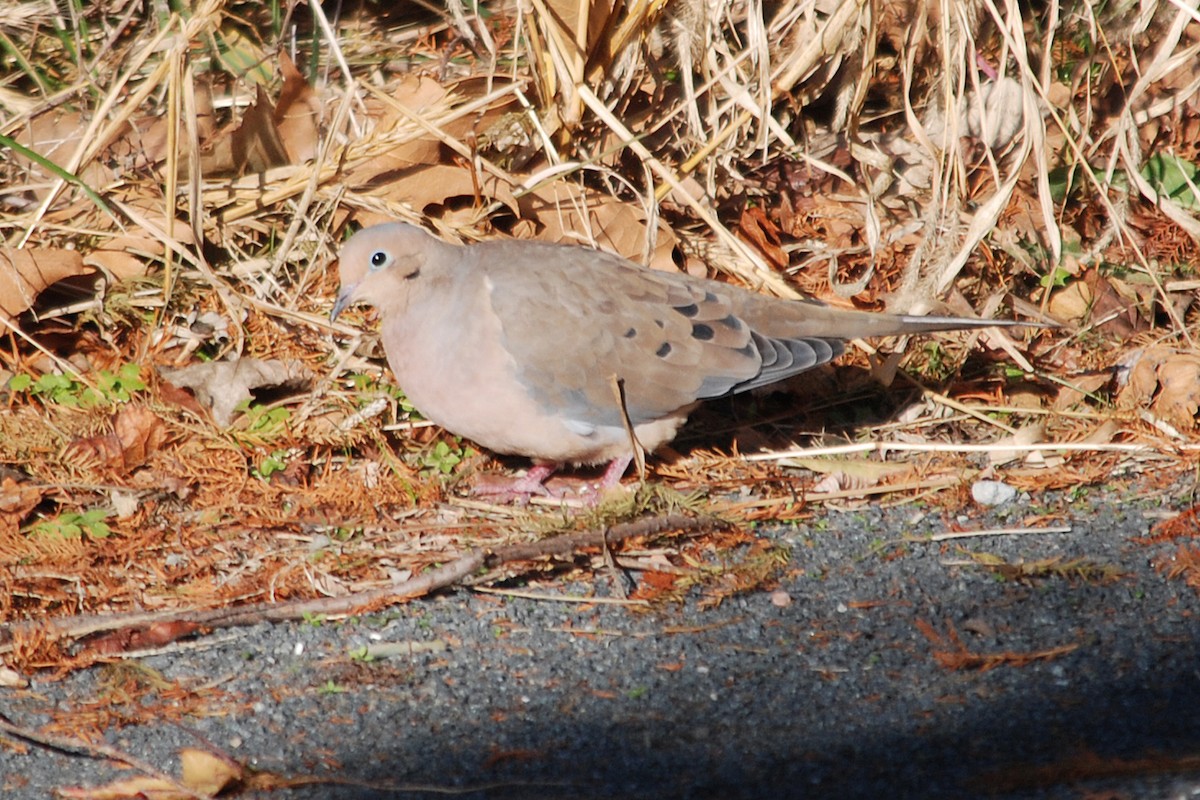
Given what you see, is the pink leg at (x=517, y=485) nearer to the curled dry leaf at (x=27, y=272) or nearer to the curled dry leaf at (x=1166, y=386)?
the curled dry leaf at (x=27, y=272)

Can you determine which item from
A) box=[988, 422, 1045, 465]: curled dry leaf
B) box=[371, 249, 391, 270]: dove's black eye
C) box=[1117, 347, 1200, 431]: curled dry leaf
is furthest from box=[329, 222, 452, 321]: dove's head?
box=[1117, 347, 1200, 431]: curled dry leaf

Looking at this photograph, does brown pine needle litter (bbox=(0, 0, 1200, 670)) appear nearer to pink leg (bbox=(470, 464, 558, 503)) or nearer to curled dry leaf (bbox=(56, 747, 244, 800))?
pink leg (bbox=(470, 464, 558, 503))

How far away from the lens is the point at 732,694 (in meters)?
2.71

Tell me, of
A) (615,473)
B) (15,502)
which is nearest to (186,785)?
(15,502)

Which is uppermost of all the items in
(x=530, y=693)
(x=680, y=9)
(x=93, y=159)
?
(x=680, y=9)

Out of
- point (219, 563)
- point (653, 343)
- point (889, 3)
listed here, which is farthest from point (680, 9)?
point (219, 563)

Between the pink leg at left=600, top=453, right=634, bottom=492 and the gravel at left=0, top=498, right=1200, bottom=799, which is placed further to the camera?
the pink leg at left=600, top=453, right=634, bottom=492

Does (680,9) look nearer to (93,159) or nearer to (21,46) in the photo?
(93,159)

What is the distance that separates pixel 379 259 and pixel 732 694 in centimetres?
170

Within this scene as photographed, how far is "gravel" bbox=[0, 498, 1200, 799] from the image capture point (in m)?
2.37

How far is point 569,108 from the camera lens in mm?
4402

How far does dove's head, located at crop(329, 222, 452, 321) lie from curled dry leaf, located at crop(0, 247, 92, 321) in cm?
107

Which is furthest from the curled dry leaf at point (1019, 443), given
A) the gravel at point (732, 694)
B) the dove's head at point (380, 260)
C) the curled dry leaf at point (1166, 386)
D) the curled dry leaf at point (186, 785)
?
the curled dry leaf at point (186, 785)

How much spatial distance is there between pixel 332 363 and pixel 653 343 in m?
1.13
